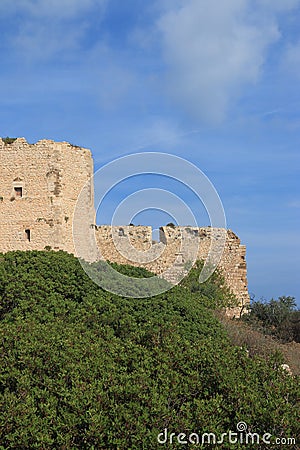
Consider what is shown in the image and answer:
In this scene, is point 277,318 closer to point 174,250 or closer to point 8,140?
point 174,250

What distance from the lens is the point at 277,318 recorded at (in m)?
16.9

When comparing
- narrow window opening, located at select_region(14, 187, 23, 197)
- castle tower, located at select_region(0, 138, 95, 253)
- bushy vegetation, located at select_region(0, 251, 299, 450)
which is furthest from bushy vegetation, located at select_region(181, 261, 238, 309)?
bushy vegetation, located at select_region(0, 251, 299, 450)

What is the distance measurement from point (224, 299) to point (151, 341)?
11.6 meters

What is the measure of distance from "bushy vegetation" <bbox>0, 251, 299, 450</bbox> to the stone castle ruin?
9142 mm

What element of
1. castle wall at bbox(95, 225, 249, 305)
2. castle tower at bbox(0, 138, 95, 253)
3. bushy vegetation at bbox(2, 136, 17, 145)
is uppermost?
bushy vegetation at bbox(2, 136, 17, 145)

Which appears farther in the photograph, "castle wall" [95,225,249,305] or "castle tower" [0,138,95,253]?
"castle wall" [95,225,249,305]

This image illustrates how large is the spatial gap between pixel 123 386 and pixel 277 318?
12.5 metres

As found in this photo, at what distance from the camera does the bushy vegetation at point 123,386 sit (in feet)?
15.4

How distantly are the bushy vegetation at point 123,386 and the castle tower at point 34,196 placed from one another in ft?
29.6

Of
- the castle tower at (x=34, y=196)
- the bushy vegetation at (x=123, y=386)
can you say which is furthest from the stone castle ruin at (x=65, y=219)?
the bushy vegetation at (x=123, y=386)

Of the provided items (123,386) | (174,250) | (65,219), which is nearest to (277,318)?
(174,250)

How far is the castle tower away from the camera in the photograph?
16953 mm

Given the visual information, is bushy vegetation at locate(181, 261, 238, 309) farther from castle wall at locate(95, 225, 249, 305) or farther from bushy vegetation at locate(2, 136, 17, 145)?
bushy vegetation at locate(2, 136, 17, 145)

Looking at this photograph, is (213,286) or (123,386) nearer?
(123,386)
